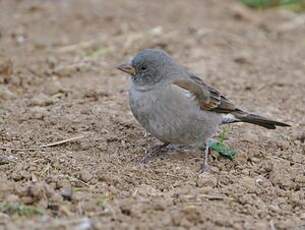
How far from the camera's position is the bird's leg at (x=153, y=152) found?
6793mm

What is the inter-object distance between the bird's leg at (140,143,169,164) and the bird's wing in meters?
0.54

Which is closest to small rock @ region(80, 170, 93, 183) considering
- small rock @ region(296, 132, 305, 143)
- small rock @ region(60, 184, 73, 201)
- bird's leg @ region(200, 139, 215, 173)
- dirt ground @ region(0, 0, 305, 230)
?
dirt ground @ region(0, 0, 305, 230)

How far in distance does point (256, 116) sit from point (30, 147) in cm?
218

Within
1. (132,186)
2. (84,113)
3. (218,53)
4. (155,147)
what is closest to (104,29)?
(218,53)

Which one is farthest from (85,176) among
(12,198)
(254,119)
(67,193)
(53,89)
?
(53,89)

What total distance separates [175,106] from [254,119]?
1.03 m

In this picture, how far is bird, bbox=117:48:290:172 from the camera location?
6.78 m

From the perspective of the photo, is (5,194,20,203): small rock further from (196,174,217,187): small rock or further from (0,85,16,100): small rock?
(0,85,16,100): small rock

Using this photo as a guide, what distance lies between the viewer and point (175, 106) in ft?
22.3

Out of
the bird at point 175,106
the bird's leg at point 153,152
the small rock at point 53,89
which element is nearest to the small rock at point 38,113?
the small rock at point 53,89

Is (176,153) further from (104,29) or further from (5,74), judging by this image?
(104,29)

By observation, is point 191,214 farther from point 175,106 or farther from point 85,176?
point 175,106

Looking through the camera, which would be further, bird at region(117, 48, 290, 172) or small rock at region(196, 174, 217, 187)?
bird at region(117, 48, 290, 172)

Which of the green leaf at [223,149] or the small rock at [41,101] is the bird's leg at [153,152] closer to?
the green leaf at [223,149]
